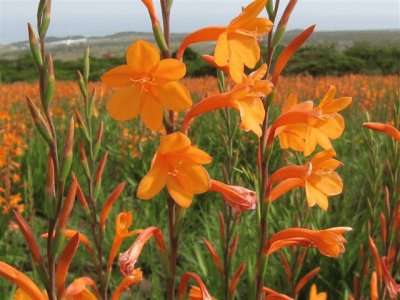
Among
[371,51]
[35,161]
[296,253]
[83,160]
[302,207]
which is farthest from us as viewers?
[371,51]

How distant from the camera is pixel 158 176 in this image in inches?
41.7

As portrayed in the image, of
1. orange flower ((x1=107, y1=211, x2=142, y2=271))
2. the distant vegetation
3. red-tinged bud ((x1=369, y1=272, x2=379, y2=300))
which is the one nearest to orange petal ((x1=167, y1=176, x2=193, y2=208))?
orange flower ((x1=107, y1=211, x2=142, y2=271))

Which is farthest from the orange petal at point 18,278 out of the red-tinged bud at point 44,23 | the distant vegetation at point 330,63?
the distant vegetation at point 330,63

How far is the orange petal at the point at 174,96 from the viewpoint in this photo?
39.1 inches

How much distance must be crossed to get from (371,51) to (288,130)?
2123cm

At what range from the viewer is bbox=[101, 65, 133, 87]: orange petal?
105 centimetres

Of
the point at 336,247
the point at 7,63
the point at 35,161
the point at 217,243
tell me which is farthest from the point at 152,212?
the point at 7,63

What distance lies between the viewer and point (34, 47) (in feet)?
2.65

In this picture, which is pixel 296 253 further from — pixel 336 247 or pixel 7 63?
pixel 7 63

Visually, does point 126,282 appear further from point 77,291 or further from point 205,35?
point 205,35

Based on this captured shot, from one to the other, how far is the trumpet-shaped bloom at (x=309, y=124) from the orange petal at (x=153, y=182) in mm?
274

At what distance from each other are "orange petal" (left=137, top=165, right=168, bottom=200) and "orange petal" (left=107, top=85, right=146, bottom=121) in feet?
0.41

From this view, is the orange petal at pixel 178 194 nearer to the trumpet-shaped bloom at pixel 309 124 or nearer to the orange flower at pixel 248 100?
the orange flower at pixel 248 100

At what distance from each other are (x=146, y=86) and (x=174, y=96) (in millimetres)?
90
